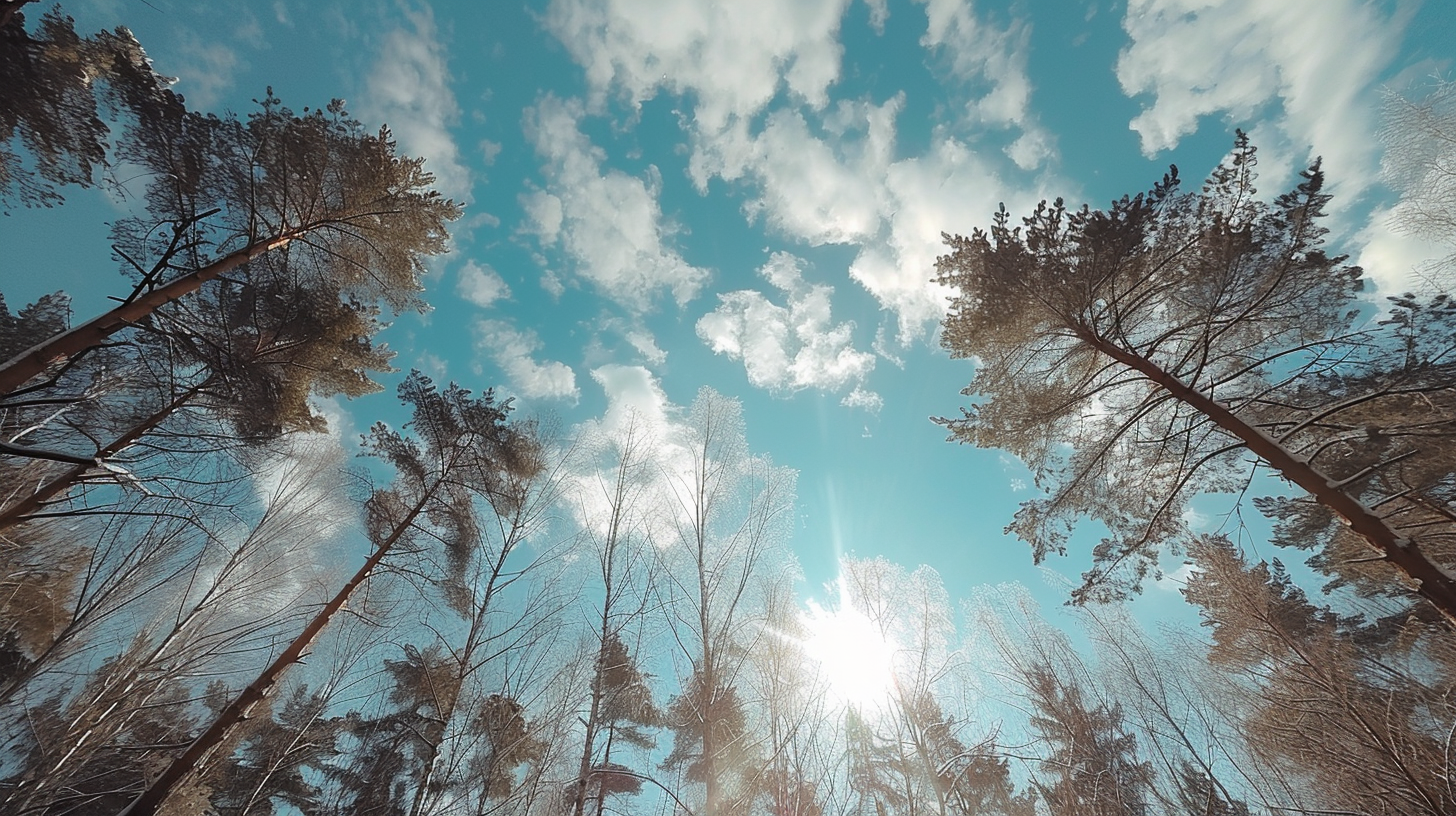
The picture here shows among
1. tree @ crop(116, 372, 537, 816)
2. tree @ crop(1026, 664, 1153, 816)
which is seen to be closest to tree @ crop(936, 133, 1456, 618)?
tree @ crop(1026, 664, 1153, 816)

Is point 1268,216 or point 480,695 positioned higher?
point 1268,216

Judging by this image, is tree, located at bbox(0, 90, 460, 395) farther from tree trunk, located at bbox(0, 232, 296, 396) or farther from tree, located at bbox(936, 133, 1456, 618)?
tree, located at bbox(936, 133, 1456, 618)

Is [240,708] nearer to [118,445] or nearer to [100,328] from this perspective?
[118,445]

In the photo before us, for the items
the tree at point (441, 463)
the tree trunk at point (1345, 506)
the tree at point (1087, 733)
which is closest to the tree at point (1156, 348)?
the tree trunk at point (1345, 506)

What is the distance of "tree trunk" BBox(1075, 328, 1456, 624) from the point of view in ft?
13.1

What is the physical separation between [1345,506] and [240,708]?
11346mm

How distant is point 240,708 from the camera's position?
5391 mm

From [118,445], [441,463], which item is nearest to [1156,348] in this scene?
[441,463]

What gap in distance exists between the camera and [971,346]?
7.69 meters

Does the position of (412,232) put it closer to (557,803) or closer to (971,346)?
(971,346)

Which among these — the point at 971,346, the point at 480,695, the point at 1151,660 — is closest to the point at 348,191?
the point at 480,695

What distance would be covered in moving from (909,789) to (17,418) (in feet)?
43.2

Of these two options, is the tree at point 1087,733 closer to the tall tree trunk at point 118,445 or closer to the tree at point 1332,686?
the tree at point 1332,686

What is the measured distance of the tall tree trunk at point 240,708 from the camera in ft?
15.8
